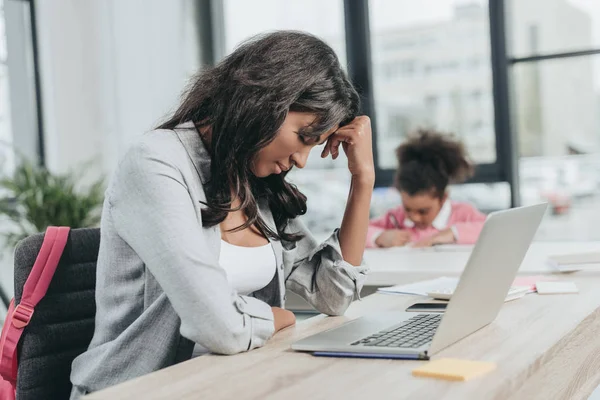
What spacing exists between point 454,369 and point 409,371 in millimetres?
61

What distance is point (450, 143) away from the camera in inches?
135

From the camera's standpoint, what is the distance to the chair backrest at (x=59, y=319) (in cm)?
140

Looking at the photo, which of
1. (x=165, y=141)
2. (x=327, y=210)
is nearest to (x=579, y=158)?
(x=327, y=210)

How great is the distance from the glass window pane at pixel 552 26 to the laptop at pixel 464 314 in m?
3.51

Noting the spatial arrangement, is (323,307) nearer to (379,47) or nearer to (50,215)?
(50,215)

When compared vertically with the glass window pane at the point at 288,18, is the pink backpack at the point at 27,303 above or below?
below

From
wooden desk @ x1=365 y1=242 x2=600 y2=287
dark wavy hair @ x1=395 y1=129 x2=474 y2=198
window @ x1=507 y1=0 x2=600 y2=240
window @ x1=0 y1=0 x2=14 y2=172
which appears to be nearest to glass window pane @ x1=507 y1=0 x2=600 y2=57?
window @ x1=507 y1=0 x2=600 y2=240

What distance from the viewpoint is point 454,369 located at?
3.27ft

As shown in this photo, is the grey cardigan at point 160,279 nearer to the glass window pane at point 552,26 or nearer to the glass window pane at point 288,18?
the glass window pane at point 552,26

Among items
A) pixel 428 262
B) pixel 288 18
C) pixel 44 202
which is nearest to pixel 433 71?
pixel 288 18

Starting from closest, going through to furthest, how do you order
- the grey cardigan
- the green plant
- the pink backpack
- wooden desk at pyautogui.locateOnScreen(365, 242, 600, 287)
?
the grey cardigan
the pink backpack
wooden desk at pyautogui.locateOnScreen(365, 242, 600, 287)
the green plant

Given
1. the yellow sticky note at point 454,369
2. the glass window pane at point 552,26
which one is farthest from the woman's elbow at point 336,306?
the glass window pane at point 552,26

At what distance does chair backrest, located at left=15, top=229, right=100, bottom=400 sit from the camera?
1396 millimetres

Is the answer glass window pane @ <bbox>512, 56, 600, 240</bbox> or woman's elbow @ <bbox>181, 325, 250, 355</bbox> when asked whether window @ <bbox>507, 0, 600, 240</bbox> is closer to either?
glass window pane @ <bbox>512, 56, 600, 240</bbox>
